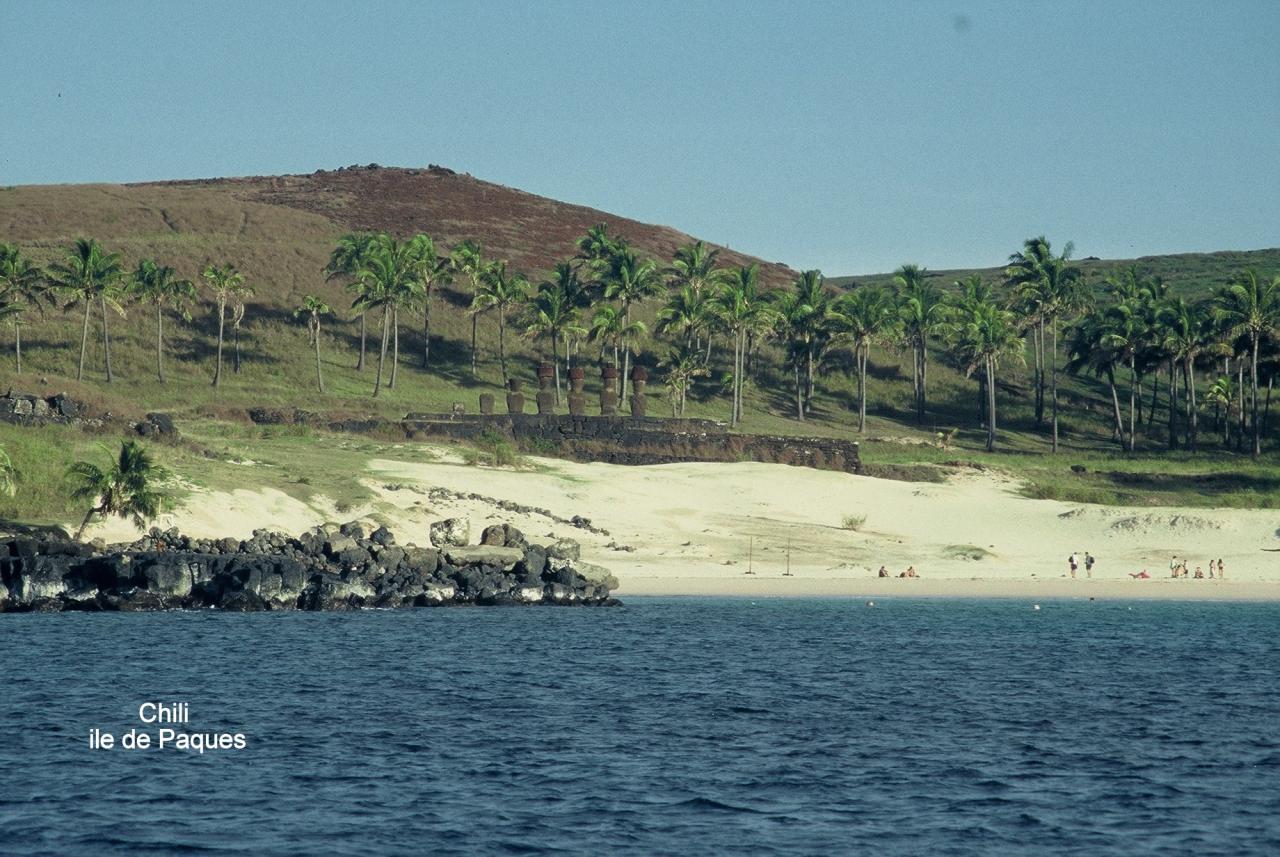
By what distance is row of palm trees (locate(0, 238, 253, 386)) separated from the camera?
297ft

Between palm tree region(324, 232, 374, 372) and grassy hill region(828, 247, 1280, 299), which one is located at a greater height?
grassy hill region(828, 247, 1280, 299)

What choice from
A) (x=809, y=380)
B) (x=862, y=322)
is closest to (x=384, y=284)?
(x=862, y=322)

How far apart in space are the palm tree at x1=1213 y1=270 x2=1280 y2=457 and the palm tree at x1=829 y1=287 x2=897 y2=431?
1974cm

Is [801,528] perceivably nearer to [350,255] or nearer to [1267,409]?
[1267,409]

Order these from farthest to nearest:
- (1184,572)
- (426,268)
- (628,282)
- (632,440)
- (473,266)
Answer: (473,266) < (426,268) < (628,282) < (632,440) < (1184,572)

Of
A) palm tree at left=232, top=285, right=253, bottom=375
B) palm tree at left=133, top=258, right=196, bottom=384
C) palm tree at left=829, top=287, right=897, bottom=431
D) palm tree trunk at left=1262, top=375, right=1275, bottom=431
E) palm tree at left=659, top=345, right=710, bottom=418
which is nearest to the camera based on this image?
palm tree at left=133, top=258, right=196, bottom=384

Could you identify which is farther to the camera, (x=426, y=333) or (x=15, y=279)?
(x=426, y=333)

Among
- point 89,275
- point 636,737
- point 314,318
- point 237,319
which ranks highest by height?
point 89,275

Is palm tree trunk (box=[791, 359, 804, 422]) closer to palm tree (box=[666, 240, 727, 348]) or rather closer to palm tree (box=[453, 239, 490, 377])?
palm tree (box=[666, 240, 727, 348])

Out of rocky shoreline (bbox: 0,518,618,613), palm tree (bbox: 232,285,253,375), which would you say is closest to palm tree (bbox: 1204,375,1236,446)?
rocky shoreline (bbox: 0,518,618,613)

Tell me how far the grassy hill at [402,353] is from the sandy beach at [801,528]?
232 inches

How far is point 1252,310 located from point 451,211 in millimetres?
77378

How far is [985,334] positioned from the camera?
96.4 metres

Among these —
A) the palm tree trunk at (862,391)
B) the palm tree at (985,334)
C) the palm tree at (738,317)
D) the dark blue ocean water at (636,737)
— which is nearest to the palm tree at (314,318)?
the palm tree at (738,317)
